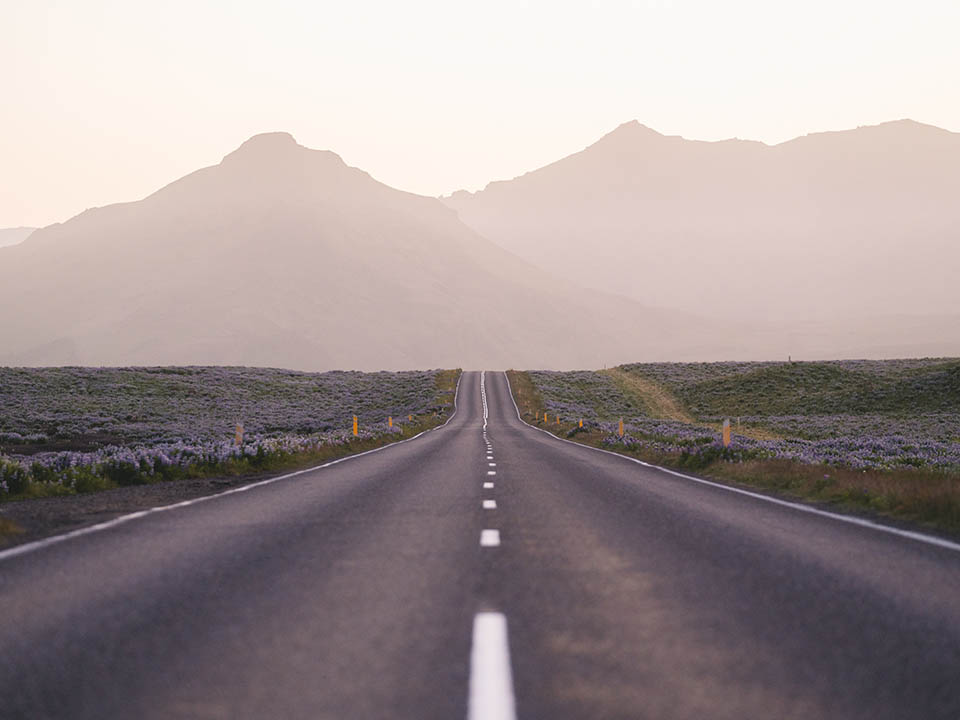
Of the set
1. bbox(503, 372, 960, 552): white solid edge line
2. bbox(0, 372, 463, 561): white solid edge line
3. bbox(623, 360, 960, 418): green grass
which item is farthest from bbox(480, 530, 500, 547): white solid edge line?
bbox(623, 360, 960, 418): green grass

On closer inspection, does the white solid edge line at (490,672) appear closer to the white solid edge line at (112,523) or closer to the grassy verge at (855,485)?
the white solid edge line at (112,523)

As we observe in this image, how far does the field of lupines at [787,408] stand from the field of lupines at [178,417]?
12647 mm

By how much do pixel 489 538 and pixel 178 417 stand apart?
5775 centimetres

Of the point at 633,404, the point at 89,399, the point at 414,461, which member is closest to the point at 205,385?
the point at 89,399

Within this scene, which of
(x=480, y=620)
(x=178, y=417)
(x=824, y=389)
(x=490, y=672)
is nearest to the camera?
(x=490, y=672)

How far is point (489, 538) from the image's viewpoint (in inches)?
368

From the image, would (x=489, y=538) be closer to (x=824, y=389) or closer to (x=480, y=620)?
(x=480, y=620)

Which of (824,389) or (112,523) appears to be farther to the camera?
(824,389)

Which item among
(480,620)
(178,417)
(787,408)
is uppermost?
(480,620)

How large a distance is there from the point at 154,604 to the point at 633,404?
83.4 meters

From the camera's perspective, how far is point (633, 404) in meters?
87.3

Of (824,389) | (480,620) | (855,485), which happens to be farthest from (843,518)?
(824,389)

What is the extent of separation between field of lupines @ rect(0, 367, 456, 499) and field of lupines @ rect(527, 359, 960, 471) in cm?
1265

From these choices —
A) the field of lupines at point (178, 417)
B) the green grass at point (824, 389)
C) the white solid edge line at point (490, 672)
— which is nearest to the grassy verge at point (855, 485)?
the white solid edge line at point (490, 672)
